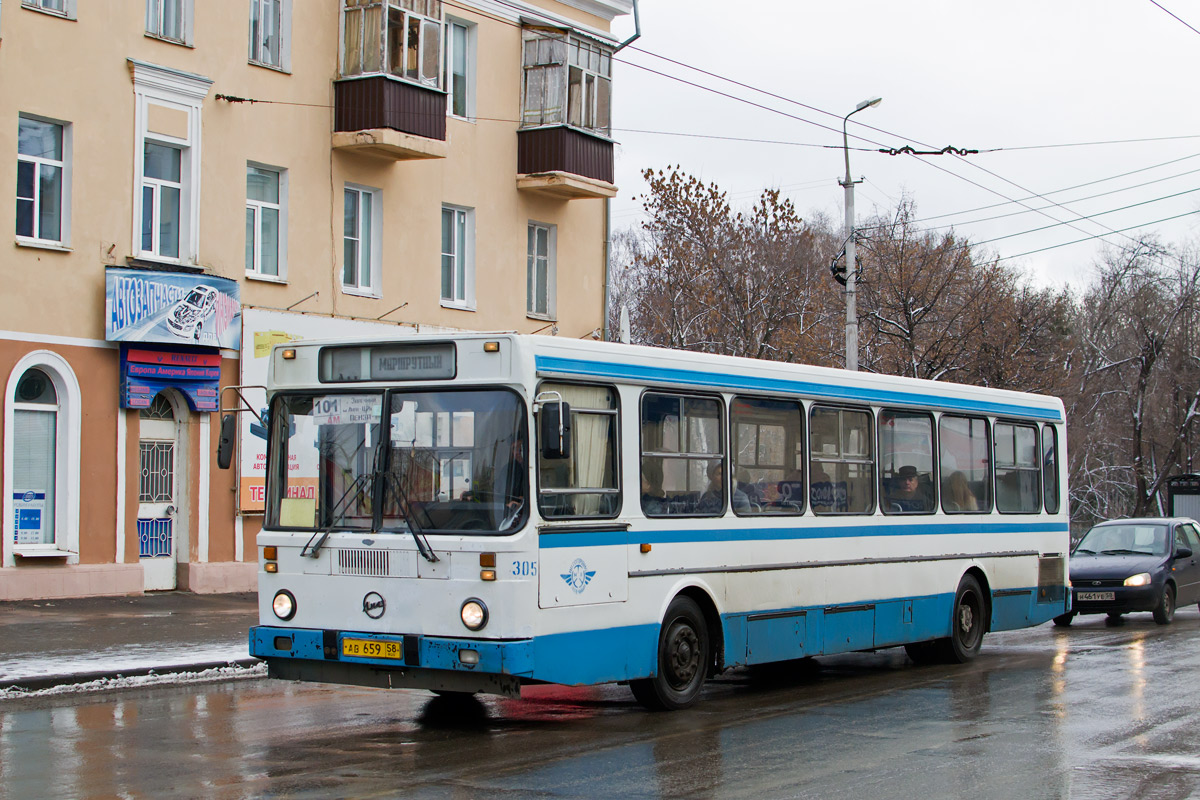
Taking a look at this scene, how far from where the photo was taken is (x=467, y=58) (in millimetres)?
26344

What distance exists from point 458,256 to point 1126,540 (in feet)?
41.0

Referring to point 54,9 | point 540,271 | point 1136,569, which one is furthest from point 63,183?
point 1136,569

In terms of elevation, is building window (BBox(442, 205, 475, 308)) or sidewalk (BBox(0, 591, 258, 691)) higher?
building window (BBox(442, 205, 475, 308))

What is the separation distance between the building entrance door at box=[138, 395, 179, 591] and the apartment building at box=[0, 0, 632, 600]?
3 cm

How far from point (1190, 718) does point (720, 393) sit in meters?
4.48

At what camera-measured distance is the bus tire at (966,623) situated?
15289 millimetres

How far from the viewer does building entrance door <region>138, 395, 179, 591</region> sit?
68.3ft

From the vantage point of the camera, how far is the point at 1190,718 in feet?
36.5

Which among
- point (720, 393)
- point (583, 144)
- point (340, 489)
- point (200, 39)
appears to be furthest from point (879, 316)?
point (340, 489)

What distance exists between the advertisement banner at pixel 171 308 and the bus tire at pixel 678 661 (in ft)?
37.6

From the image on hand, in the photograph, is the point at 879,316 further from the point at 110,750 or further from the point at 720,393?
the point at 110,750

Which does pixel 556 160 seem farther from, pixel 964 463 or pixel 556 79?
pixel 964 463

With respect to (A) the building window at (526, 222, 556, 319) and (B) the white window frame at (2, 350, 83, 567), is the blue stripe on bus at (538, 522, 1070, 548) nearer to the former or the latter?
(B) the white window frame at (2, 350, 83, 567)

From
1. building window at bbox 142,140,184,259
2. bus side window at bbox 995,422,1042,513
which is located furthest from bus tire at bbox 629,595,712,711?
building window at bbox 142,140,184,259
